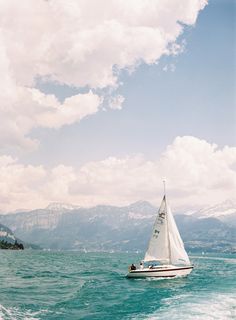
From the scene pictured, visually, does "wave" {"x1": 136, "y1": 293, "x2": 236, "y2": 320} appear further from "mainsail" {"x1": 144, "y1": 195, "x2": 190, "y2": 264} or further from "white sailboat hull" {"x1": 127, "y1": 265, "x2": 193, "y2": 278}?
"mainsail" {"x1": 144, "y1": 195, "x2": 190, "y2": 264}

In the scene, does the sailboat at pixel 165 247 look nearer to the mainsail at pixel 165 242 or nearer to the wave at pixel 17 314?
the mainsail at pixel 165 242

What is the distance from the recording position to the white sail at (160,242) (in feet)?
238

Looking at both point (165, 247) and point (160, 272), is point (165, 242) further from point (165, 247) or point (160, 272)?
point (160, 272)

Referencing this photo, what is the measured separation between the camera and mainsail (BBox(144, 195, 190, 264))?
238ft

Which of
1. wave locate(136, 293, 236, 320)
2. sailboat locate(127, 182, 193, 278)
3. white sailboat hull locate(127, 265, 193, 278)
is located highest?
sailboat locate(127, 182, 193, 278)

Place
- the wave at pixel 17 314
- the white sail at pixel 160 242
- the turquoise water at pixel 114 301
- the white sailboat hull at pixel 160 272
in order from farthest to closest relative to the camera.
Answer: the white sail at pixel 160 242 < the white sailboat hull at pixel 160 272 < the turquoise water at pixel 114 301 < the wave at pixel 17 314

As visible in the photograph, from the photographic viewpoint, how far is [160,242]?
239 ft

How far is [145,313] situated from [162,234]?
3251 cm

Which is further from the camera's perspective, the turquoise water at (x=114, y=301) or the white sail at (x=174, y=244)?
the white sail at (x=174, y=244)

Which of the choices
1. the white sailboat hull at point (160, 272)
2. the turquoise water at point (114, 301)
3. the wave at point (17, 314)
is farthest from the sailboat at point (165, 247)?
the wave at point (17, 314)

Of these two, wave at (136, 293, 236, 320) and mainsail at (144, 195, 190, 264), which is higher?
mainsail at (144, 195, 190, 264)

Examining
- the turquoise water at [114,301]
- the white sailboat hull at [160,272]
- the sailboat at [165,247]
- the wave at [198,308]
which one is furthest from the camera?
the sailboat at [165,247]

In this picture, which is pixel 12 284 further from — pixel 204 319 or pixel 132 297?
pixel 204 319

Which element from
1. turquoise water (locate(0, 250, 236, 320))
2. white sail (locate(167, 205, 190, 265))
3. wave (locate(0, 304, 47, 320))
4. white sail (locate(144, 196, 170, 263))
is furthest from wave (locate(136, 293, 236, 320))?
white sail (locate(144, 196, 170, 263))
